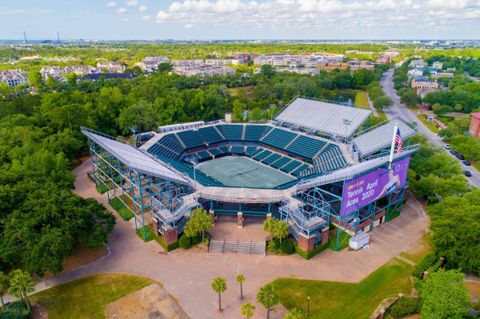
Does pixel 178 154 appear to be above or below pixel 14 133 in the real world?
below

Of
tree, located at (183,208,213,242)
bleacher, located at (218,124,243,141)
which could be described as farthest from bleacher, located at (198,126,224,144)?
tree, located at (183,208,213,242)

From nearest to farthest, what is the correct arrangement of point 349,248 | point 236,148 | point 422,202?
1. point 349,248
2. point 422,202
3. point 236,148

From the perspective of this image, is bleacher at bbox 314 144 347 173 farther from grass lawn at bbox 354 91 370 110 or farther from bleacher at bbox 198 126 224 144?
grass lawn at bbox 354 91 370 110

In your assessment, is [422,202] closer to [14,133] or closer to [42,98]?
[14,133]

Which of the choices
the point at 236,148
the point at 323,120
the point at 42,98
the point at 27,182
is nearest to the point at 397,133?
the point at 323,120

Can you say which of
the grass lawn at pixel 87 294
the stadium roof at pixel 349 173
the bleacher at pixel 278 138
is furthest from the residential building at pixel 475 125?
the grass lawn at pixel 87 294

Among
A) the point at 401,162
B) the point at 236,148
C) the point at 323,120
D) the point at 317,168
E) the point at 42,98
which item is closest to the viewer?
the point at 401,162
